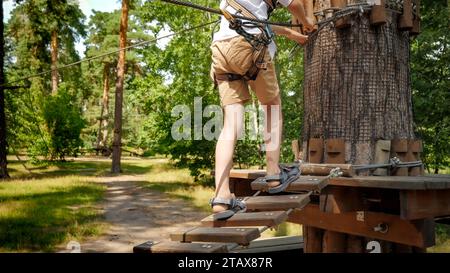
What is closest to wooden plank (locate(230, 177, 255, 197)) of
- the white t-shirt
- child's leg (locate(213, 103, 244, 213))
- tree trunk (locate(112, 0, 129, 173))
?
child's leg (locate(213, 103, 244, 213))

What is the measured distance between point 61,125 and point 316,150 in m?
24.2

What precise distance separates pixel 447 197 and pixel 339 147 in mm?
931

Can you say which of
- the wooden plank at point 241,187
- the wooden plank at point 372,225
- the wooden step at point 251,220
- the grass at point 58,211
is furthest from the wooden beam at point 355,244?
the grass at point 58,211

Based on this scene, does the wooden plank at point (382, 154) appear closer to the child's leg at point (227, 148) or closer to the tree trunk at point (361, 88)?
the tree trunk at point (361, 88)

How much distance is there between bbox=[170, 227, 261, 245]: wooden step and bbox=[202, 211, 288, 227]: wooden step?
0.09m

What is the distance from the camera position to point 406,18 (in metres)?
3.77

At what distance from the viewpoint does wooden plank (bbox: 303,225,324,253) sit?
13.8 feet

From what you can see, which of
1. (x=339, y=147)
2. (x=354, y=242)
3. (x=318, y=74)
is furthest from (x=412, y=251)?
(x=318, y=74)

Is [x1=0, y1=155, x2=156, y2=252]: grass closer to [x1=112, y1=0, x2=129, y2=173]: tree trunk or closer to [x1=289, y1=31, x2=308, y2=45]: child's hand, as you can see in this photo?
[x1=112, y1=0, x2=129, y2=173]: tree trunk

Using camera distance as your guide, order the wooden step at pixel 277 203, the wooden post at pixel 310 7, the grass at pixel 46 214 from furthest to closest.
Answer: the grass at pixel 46 214
the wooden post at pixel 310 7
the wooden step at pixel 277 203

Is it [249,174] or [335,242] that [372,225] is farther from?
[249,174]

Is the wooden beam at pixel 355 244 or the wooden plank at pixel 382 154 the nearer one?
the wooden plank at pixel 382 154

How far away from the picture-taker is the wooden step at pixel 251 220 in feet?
8.28

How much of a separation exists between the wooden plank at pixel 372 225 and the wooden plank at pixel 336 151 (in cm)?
51
